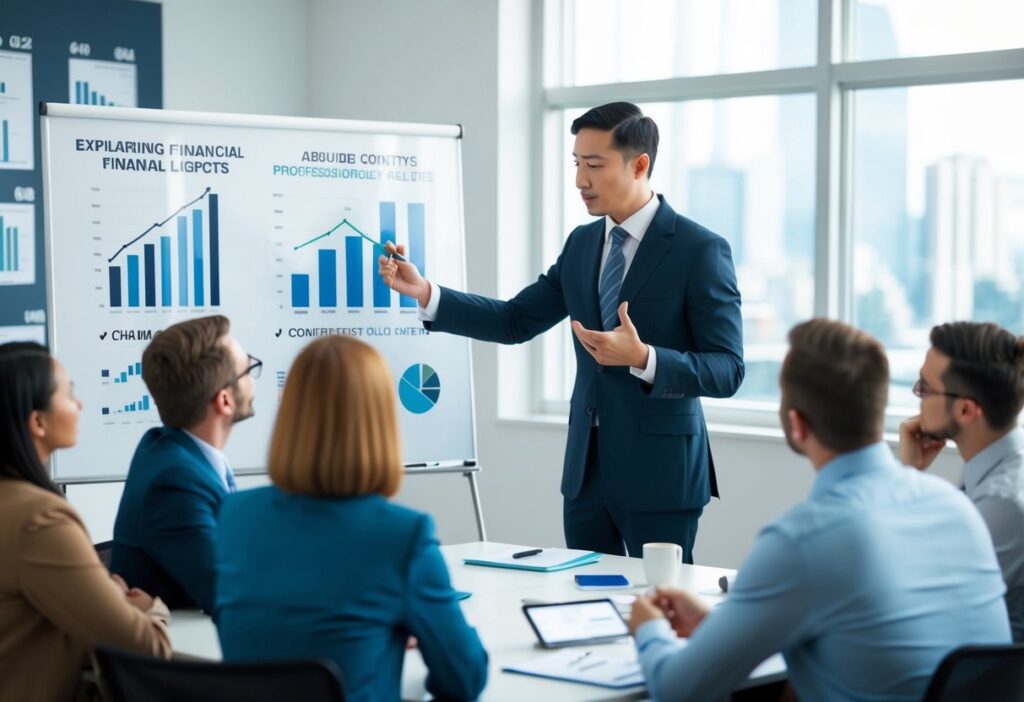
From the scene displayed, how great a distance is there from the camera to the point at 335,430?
5.97 ft

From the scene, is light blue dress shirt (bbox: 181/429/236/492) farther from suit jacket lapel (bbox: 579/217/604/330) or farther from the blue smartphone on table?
suit jacket lapel (bbox: 579/217/604/330)

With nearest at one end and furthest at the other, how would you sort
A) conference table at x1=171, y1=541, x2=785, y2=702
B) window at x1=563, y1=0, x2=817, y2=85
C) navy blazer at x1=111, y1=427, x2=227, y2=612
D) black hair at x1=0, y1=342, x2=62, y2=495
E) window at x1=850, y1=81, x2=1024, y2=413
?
conference table at x1=171, y1=541, x2=785, y2=702 → black hair at x1=0, y1=342, x2=62, y2=495 → navy blazer at x1=111, y1=427, x2=227, y2=612 → window at x1=850, y1=81, x2=1024, y2=413 → window at x1=563, y1=0, x2=817, y2=85

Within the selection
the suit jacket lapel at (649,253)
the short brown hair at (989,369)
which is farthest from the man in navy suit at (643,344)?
the short brown hair at (989,369)

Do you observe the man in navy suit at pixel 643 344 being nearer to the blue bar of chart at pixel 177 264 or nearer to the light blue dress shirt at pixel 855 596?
the blue bar of chart at pixel 177 264

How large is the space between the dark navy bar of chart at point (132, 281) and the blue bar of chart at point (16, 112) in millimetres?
1446

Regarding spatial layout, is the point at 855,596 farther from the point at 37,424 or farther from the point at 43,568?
the point at 37,424

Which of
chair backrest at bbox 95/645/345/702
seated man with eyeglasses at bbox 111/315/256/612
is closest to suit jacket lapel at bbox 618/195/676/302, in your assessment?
seated man with eyeglasses at bbox 111/315/256/612

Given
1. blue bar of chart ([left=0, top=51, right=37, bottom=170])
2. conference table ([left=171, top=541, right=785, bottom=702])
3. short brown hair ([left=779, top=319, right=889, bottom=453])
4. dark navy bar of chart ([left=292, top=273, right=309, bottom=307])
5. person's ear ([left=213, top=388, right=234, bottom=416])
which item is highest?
blue bar of chart ([left=0, top=51, right=37, bottom=170])

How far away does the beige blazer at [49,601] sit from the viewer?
2012 mm

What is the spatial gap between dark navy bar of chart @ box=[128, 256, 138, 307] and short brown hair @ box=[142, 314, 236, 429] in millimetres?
1434

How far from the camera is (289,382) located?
73.4 inches

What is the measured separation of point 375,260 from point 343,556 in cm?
244

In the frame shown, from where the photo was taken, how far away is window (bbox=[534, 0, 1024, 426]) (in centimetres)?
443

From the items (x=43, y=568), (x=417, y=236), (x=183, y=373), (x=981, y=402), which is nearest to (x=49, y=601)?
(x=43, y=568)
